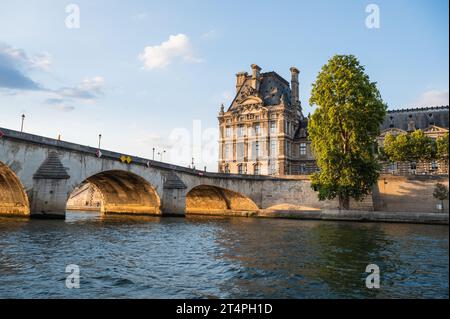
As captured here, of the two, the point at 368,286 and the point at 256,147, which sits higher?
the point at 256,147

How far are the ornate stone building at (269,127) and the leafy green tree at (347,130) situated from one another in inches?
1141

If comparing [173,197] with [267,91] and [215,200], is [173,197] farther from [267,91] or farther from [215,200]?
[267,91]

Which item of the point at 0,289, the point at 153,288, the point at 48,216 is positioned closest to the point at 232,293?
the point at 153,288

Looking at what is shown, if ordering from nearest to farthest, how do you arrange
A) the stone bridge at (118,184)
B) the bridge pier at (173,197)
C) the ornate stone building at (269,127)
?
the stone bridge at (118,184) → the bridge pier at (173,197) → the ornate stone building at (269,127)

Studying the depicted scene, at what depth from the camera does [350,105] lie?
1694 inches

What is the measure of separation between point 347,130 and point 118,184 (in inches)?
1194

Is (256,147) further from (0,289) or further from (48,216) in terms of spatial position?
(0,289)

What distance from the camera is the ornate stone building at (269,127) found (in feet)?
240

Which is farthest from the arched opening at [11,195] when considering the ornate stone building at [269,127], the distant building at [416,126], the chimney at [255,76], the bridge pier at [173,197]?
the chimney at [255,76]

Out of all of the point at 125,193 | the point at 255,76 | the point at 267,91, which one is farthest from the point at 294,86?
the point at 125,193

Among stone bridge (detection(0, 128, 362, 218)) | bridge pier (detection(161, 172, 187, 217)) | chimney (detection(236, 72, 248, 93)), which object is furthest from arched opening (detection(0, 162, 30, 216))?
chimney (detection(236, 72, 248, 93))

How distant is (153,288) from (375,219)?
36.0 meters

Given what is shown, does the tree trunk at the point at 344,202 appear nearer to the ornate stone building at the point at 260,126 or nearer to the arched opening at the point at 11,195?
the ornate stone building at the point at 260,126

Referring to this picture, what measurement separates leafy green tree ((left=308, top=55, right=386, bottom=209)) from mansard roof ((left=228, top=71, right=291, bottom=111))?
107ft
